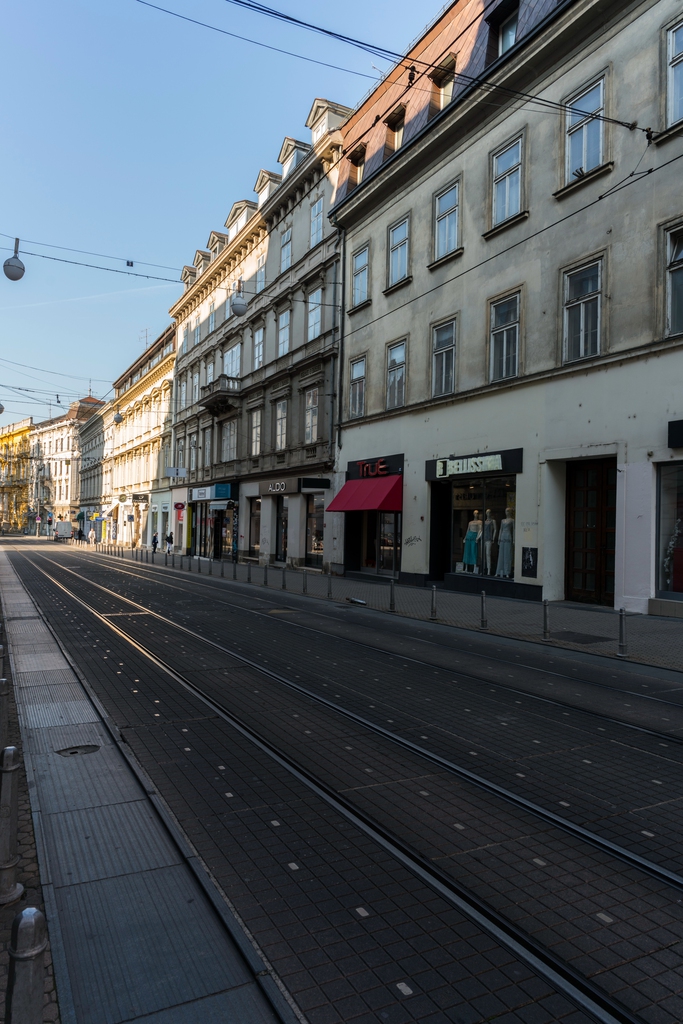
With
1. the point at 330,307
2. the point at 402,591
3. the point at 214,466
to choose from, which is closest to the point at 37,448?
the point at 214,466

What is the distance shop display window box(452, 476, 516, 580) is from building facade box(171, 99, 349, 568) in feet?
24.4

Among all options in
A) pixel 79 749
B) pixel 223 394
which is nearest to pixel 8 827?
pixel 79 749

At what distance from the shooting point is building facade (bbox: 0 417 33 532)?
97.3 meters

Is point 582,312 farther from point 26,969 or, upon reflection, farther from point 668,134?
point 26,969

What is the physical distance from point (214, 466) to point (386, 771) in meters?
37.6

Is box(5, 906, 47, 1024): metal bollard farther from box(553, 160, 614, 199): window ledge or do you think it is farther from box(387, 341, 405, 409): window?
box(387, 341, 405, 409): window

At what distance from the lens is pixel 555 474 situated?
17578mm

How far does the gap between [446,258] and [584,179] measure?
5.54 metres

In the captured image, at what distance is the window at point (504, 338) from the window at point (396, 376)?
4.65m

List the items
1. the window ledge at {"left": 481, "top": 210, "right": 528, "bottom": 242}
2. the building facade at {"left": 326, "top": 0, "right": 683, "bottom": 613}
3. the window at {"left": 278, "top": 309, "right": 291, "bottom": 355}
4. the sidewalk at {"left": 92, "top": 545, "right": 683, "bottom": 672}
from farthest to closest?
1. the window at {"left": 278, "top": 309, "right": 291, "bottom": 355}
2. the window ledge at {"left": 481, "top": 210, "right": 528, "bottom": 242}
3. the building facade at {"left": 326, "top": 0, "right": 683, "bottom": 613}
4. the sidewalk at {"left": 92, "top": 545, "right": 683, "bottom": 672}

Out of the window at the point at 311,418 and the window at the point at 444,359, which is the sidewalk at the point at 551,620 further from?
the window at the point at 311,418

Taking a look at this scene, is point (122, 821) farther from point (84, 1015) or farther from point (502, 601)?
point (502, 601)

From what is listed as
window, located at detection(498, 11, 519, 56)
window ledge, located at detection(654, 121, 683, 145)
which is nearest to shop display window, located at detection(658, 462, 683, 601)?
window ledge, located at detection(654, 121, 683, 145)

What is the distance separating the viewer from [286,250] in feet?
109
